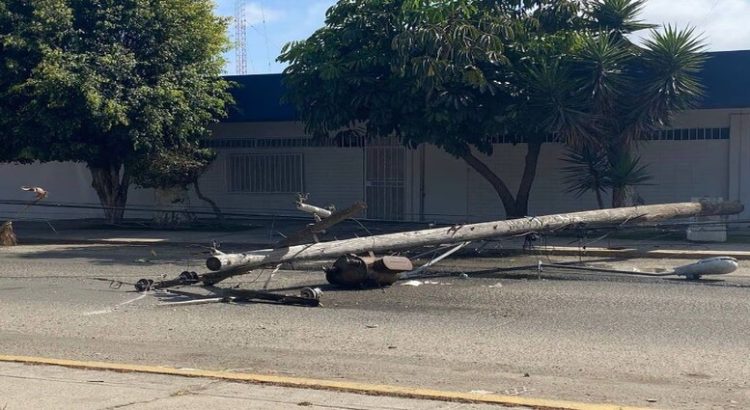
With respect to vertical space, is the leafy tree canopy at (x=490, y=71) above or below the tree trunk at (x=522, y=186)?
above

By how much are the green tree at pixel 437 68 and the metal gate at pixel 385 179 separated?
16.0 ft

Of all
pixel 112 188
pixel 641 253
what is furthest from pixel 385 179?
pixel 641 253

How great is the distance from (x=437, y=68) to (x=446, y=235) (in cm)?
508

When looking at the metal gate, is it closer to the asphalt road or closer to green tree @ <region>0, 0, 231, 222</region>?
green tree @ <region>0, 0, 231, 222</region>

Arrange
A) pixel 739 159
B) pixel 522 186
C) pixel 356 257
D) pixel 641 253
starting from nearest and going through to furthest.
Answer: pixel 356 257 → pixel 641 253 → pixel 522 186 → pixel 739 159

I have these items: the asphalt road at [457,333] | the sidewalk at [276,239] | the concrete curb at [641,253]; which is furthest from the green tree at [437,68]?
the asphalt road at [457,333]

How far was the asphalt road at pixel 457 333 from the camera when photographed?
8.33 meters

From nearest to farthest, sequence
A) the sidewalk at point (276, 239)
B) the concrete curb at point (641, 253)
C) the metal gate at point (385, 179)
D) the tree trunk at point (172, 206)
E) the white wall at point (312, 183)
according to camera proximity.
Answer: the concrete curb at point (641, 253) → the sidewalk at point (276, 239) → the tree trunk at point (172, 206) → the metal gate at point (385, 179) → the white wall at point (312, 183)

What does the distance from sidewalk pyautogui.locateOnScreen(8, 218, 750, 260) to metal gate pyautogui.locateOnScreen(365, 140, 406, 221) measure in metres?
2.03

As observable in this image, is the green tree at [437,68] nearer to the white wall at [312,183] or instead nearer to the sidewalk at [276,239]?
the sidewalk at [276,239]

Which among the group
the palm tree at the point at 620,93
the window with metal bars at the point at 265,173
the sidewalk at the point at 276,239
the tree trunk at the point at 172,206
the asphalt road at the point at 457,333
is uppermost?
the palm tree at the point at 620,93

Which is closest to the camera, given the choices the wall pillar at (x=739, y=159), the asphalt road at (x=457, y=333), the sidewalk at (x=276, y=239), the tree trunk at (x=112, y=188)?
the asphalt road at (x=457, y=333)

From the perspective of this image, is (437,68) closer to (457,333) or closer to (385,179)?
(385,179)

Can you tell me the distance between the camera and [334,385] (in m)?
7.91
